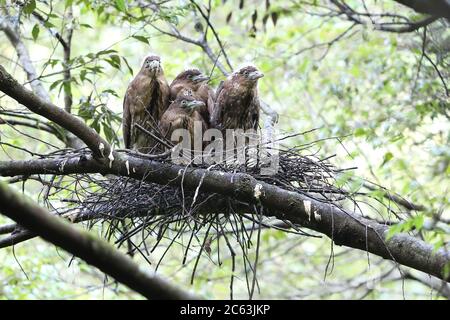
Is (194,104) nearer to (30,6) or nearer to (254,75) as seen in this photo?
(254,75)

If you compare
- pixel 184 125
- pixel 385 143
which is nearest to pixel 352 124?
pixel 385 143

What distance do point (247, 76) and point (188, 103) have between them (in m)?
0.75

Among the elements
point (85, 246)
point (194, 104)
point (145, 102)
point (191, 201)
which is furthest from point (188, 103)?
point (85, 246)

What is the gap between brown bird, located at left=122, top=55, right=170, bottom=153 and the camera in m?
5.66

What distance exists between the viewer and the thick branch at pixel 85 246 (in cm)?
188

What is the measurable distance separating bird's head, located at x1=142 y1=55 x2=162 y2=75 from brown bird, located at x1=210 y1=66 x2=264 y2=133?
0.54 m

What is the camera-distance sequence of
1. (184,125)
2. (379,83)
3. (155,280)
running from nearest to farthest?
(155,280) < (184,125) < (379,83)

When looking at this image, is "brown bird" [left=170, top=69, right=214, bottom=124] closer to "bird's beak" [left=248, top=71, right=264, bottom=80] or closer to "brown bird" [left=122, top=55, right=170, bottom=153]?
"brown bird" [left=122, top=55, right=170, bottom=153]

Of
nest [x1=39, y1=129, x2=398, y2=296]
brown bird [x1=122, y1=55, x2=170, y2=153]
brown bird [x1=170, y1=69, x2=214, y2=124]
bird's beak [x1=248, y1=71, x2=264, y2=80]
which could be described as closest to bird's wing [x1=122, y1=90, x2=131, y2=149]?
brown bird [x1=122, y1=55, x2=170, y2=153]

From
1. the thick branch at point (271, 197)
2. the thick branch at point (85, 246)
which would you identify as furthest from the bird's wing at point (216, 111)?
the thick branch at point (85, 246)
